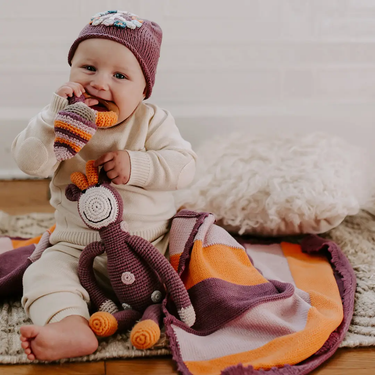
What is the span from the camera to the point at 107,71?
975 mm

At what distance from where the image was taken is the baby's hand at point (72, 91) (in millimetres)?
928

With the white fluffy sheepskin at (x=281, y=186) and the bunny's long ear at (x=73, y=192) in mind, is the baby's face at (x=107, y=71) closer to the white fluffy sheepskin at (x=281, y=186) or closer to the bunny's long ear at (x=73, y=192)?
the bunny's long ear at (x=73, y=192)

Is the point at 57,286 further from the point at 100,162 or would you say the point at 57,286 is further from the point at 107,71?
the point at 107,71

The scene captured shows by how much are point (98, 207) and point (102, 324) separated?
20 centimetres

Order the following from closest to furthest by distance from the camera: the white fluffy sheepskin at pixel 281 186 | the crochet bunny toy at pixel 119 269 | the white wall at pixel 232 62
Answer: the crochet bunny toy at pixel 119 269
the white fluffy sheepskin at pixel 281 186
the white wall at pixel 232 62

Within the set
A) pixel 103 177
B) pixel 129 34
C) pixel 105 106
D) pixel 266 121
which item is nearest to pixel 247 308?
pixel 103 177

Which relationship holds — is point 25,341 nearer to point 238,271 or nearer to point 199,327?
point 199,327

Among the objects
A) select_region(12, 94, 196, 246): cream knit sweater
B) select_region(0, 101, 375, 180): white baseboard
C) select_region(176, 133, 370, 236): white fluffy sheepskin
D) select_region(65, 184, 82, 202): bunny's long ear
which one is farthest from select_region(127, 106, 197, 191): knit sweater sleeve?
select_region(0, 101, 375, 180): white baseboard

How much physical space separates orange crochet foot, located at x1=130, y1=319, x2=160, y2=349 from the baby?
0.23 feet

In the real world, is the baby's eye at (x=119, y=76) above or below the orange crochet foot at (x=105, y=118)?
above

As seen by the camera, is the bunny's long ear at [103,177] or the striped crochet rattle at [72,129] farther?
the bunny's long ear at [103,177]

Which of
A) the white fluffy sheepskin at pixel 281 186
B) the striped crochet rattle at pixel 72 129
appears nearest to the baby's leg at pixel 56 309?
the striped crochet rattle at pixel 72 129

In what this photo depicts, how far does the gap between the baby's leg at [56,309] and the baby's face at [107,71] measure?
33 cm

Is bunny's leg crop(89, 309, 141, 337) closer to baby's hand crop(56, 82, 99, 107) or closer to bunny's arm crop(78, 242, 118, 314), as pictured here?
bunny's arm crop(78, 242, 118, 314)
